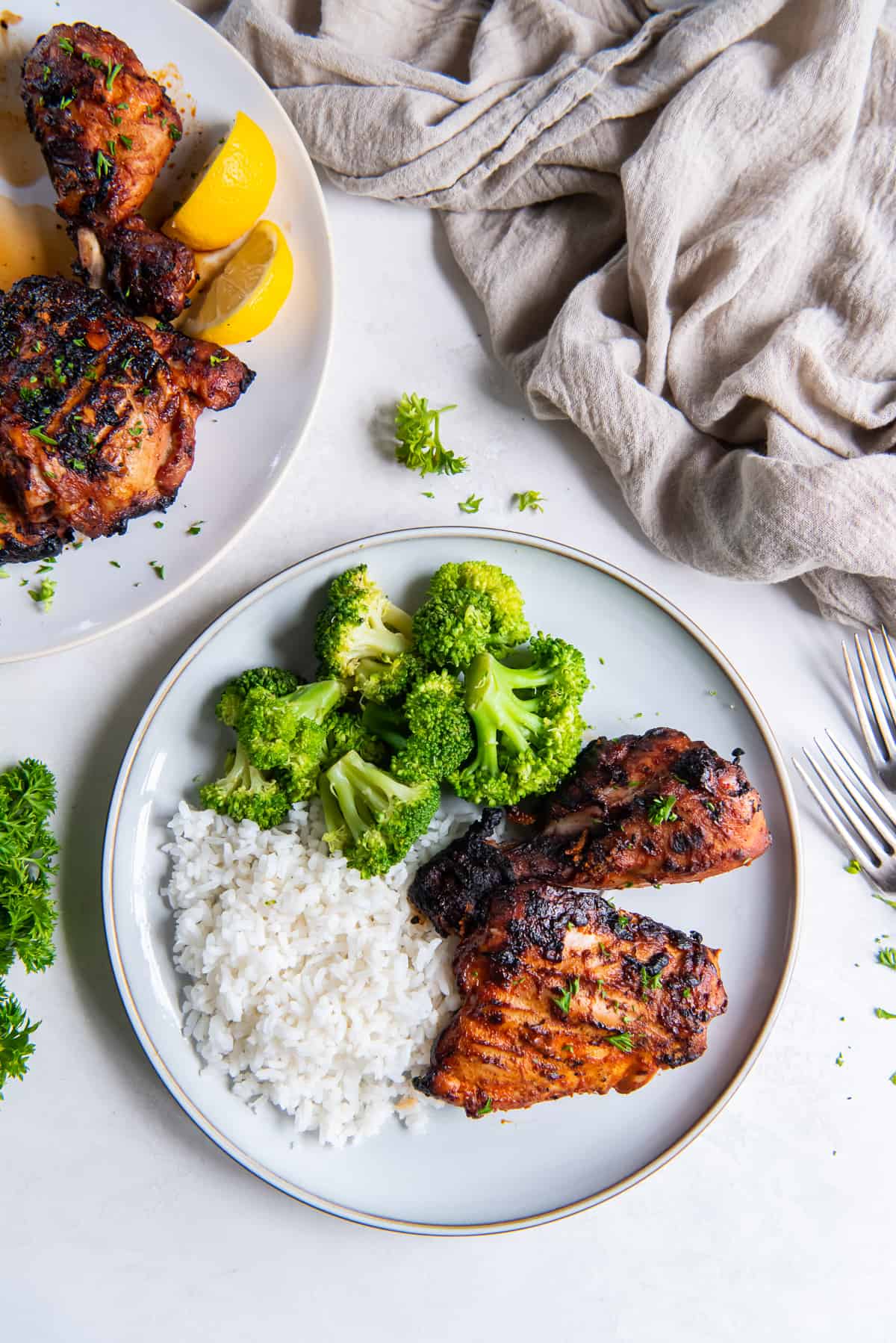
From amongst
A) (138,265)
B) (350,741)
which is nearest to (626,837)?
(350,741)

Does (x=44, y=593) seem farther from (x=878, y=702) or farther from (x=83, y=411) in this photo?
(x=878, y=702)

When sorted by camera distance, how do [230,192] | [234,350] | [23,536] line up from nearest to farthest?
1. [23,536]
2. [230,192]
3. [234,350]

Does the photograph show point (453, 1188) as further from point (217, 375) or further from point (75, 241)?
point (75, 241)

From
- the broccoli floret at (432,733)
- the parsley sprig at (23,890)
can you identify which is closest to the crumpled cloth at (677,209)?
the broccoli floret at (432,733)

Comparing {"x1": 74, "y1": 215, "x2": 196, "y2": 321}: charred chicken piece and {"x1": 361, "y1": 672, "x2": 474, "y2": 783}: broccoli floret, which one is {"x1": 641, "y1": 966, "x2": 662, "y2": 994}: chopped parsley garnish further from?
{"x1": 74, "y1": 215, "x2": 196, "y2": 321}: charred chicken piece

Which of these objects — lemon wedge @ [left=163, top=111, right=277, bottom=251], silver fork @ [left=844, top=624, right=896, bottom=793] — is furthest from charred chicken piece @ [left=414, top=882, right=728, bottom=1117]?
lemon wedge @ [left=163, top=111, right=277, bottom=251]

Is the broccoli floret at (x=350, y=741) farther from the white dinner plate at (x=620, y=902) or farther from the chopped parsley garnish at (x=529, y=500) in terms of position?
the chopped parsley garnish at (x=529, y=500)

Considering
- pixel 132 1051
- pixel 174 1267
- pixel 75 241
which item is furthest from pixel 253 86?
pixel 174 1267
